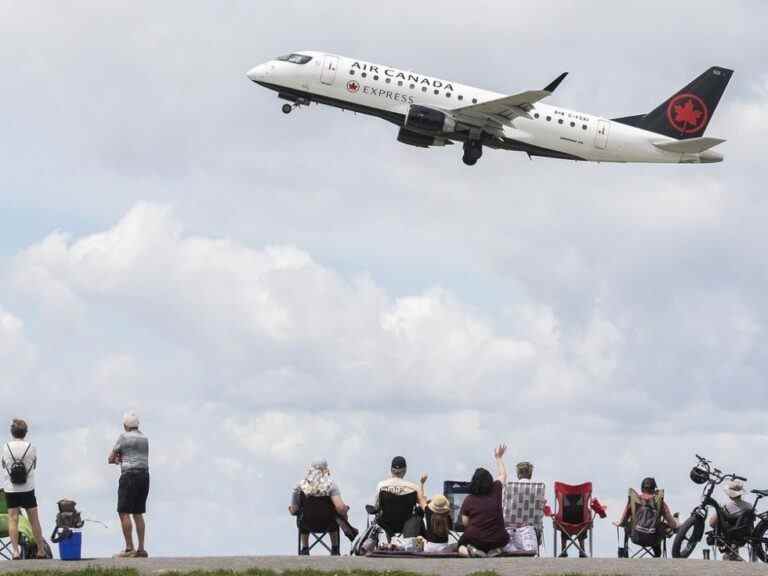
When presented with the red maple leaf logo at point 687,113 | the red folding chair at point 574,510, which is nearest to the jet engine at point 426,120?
the red maple leaf logo at point 687,113

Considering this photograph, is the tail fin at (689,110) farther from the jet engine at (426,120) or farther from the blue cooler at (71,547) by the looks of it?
the blue cooler at (71,547)

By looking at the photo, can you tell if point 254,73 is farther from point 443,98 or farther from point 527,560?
point 527,560

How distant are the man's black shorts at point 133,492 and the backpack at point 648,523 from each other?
802cm

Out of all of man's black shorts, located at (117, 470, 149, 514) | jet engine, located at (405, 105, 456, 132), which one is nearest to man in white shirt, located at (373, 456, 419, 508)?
man's black shorts, located at (117, 470, 149, 514)

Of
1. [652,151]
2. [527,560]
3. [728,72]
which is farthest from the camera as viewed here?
[728,72]

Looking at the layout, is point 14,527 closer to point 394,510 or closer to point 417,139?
point 394,510

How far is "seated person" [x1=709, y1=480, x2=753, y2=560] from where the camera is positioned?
24266 millimetres

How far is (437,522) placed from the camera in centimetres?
2431

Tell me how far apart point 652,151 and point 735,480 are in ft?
132

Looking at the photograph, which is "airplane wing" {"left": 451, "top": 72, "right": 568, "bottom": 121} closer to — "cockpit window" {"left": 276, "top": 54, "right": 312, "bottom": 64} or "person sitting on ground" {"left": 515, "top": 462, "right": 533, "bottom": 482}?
"cockpit window" {"left": 276, "top": 54, "right": 312, "bottom": 64}

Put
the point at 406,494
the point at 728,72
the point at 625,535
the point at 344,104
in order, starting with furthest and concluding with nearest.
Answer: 1. the point at 728,72
2. the point at 344,104
3. the point at 625,535
4. the point at 406,494

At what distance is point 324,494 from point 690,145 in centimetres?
4089

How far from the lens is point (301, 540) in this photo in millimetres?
25328

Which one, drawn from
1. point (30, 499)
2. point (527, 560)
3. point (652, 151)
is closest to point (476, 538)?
point (527, 560)
